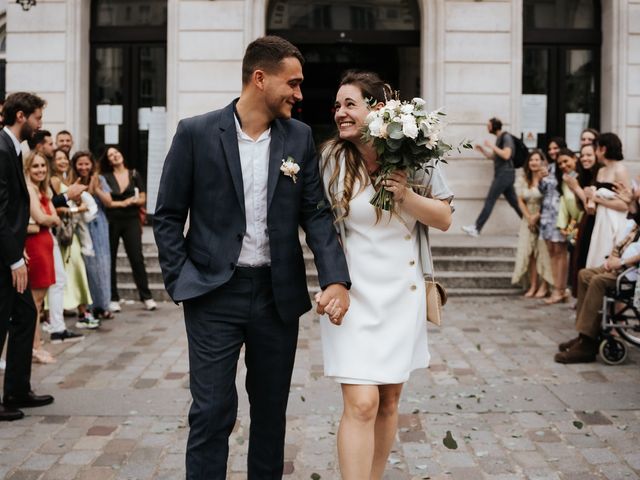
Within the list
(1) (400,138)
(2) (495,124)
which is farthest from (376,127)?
(2) (495,124)

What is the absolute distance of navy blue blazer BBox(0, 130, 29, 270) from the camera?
5543 mm

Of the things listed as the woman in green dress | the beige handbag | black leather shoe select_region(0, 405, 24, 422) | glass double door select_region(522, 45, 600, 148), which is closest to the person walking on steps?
glass double door select_region(522, 45, 600, 148)

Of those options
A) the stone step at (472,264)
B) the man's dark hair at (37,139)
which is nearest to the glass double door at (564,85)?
the stone step at (472,264)

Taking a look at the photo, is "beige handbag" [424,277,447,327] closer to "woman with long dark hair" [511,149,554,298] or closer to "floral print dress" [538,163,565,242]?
"floral print dress" [538,163,565,242]

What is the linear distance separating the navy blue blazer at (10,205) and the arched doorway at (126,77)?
952cm

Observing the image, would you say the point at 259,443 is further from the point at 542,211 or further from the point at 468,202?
the point at 468,202

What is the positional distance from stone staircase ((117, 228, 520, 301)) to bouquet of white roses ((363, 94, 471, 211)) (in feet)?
25.2

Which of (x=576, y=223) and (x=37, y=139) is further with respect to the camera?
(x=576, y=223)

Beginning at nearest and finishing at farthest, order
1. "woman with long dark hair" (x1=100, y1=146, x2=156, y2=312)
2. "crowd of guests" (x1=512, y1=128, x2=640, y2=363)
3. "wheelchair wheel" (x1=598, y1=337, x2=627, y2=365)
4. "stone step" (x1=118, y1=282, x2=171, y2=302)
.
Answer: "wheelchair wheel" (x1=598, y1=337, x2=627, y2=365) → "crowd of guests" (x1=512, y1=128, x2=640, y2=363) → "woman with long dark hair" (x1=100, y1=146, x2=156, y2=312) → "stone step" (x1=118, y1=282, x2=171, y2=302)

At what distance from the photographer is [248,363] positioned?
12.3 ft

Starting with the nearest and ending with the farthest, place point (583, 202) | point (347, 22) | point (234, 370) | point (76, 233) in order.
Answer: point (234, 370), point (76, 233), point (583, 202), point (347, 22)

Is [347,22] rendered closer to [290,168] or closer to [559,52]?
[559,52]

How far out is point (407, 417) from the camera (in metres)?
5.71

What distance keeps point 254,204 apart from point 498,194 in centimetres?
1056
